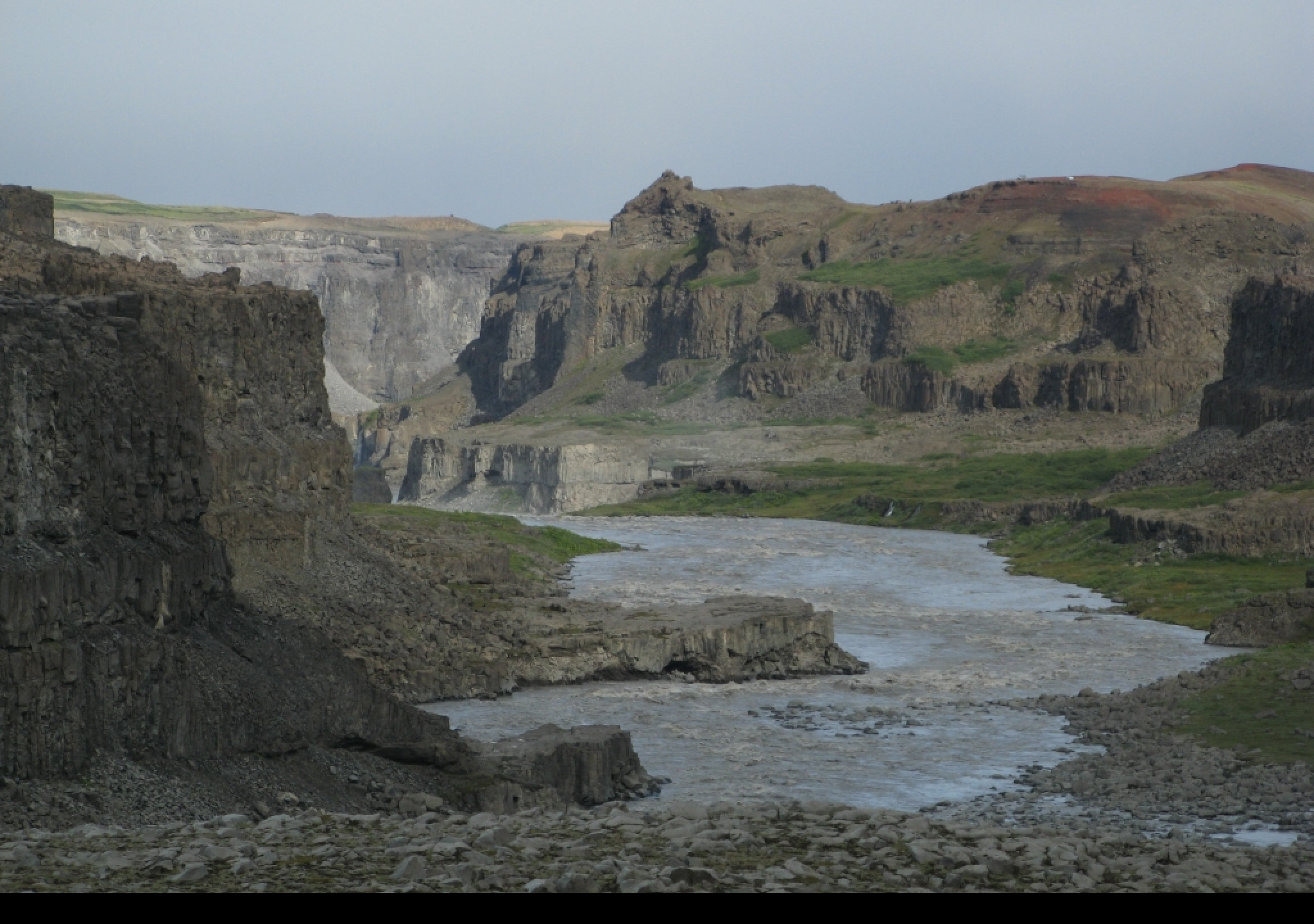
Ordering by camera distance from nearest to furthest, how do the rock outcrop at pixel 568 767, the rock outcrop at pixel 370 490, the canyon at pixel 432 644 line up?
1. the canyon at pixel 432 644
2. the rock outcrop at pixel 568 767
3. the rock outcrop at pixel 370 490

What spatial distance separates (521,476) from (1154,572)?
8963 centimetres

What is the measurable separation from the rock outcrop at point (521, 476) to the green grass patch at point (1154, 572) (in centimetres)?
6146

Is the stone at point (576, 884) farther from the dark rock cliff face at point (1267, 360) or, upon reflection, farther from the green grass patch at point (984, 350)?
the green grass patch at point (984, 350)

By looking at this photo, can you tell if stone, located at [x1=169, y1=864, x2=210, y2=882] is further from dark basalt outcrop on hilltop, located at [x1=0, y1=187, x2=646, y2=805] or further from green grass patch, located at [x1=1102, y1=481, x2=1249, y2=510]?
green grass patch, located at [x1=1102, y1=481, x2=1249, y2=510]

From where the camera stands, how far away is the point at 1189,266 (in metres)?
188

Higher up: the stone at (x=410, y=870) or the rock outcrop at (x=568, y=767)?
the stone at (x=410, y=870)

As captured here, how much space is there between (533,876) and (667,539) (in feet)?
276

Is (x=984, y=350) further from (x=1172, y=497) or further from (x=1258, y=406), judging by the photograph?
(x=1172, y=497)

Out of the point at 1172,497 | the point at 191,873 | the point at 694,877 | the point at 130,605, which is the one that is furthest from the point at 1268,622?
the point at 191,873

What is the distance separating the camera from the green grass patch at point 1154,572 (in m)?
67.4

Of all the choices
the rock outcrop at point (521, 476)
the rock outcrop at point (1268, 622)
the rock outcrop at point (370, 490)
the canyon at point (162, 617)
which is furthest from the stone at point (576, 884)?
the rock outcrop at point (521, 476)

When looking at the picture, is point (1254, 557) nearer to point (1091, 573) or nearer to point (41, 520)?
point (1091, 573)

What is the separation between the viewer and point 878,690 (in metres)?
49.2
